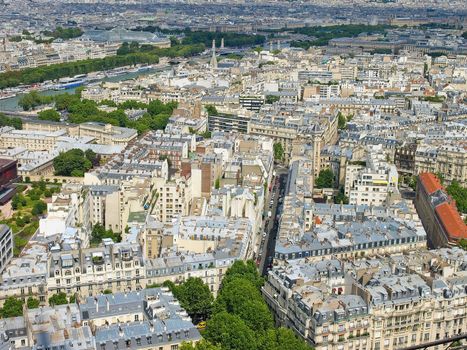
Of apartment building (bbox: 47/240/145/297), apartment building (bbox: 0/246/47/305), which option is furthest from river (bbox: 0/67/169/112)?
apartment building (bbox: 47/240/145/297)

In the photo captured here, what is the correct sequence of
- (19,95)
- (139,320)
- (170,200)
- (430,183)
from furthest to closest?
(19,95) < (430,183) < (170,200) < (139,320)

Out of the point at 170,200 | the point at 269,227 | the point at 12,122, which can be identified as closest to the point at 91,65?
the point at 12,122

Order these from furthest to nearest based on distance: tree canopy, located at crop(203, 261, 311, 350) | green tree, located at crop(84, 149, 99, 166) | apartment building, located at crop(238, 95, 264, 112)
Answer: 1. apartment building, located at crop(238, 95, 264, 112)
2. green tree, located at crop(84, 149, 99, 166)
3. tree canopy, located at crop(203, 261, 311, 350)

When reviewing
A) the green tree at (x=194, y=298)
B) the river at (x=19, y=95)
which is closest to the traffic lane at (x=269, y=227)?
the green tree at (x=194, y=298)

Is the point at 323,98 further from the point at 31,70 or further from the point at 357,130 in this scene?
the point at 31,70

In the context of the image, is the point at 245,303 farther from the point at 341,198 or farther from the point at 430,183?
the point at 430,183

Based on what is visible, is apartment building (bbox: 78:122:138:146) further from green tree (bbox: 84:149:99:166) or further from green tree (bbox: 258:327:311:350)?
green tree (bbox: 258:327:311:350)
